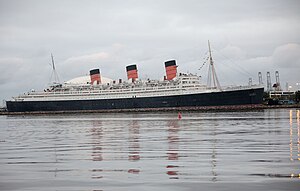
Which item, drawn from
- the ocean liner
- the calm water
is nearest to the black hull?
the ocean liner

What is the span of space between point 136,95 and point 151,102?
6.25m

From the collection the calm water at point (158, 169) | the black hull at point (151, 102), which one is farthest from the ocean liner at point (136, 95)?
the calm water at point (158, 169)

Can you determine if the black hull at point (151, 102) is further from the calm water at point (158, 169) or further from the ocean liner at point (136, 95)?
the calm water at point (158, 169)

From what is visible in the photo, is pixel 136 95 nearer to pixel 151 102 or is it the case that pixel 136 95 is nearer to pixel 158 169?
pixel 151 102

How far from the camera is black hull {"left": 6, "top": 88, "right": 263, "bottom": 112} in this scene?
393 feet

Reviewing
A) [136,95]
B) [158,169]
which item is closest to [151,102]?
[136,95]

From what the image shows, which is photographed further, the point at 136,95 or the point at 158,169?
the point at 136,95

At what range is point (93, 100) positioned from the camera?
145250 mm

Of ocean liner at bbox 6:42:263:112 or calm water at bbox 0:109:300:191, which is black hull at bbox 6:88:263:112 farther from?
calm water at bbox 0:109:300:191

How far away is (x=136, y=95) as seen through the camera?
13712 centimetres

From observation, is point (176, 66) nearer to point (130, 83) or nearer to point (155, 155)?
point (130, 83)

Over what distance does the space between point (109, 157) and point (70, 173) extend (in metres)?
4.37

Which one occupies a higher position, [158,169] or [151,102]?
[158,169]

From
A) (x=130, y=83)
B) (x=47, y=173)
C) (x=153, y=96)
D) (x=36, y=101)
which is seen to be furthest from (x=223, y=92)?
(x=47, y=173)
